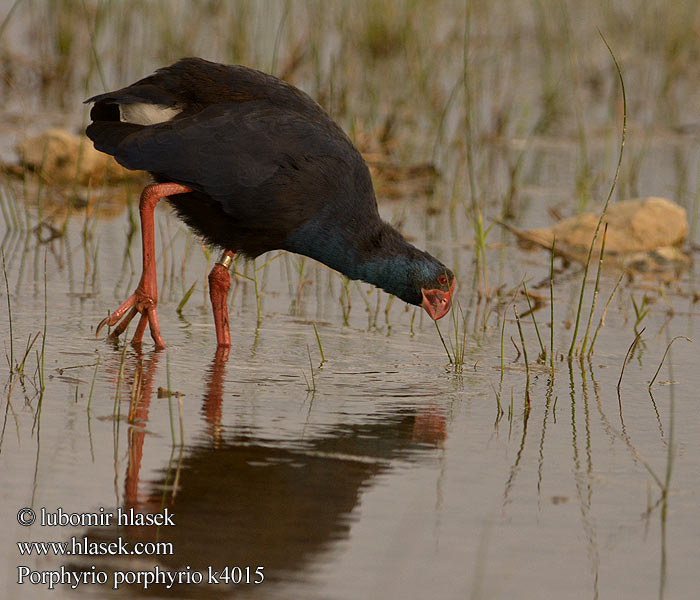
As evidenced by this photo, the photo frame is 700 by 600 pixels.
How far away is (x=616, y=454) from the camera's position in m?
3.93

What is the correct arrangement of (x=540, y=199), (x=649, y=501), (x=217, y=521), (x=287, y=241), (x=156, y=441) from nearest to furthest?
(x=217, y=521), (x=649, y=501), (x=156, y=441), (x=287, y=241), (x=540, y=199)

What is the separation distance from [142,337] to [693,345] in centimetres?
224

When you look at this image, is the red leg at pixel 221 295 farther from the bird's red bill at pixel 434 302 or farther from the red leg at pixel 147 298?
the bird's red bill at pixel 434 302

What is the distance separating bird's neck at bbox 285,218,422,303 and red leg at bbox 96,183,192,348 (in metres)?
A: 0.51

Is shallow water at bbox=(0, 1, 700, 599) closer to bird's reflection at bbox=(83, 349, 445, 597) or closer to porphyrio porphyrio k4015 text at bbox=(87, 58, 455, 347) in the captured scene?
bird's reflection at bbox=(83, 349, 445, 597)

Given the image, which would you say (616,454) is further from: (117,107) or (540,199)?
(540,199)

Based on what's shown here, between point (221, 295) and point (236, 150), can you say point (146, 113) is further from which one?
point (221, 295)

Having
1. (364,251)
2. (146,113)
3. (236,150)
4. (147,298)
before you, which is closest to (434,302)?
(364,251)

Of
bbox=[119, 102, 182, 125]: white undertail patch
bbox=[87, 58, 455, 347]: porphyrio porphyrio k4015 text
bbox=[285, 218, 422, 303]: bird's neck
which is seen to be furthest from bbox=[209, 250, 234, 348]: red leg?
bbox=[119, 102, 182, 125]: white undertail patch

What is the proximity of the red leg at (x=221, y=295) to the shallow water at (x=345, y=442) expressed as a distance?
0.29 feet

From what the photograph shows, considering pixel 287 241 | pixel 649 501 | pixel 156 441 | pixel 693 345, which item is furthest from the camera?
pixel 693 345

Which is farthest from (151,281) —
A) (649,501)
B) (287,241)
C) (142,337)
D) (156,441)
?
(649,501)

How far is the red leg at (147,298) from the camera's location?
504 centimetres

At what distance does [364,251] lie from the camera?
5156mm
